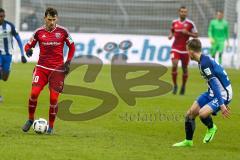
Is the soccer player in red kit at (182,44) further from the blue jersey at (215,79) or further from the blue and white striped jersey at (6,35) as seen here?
the blue jersey at (215,79)

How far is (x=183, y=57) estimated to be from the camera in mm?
22219

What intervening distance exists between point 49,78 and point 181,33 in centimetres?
956

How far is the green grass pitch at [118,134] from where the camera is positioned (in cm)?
1079

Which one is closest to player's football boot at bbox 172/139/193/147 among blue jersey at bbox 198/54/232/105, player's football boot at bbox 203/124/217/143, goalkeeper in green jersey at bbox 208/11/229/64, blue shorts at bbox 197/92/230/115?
player's football boot at bbox 203/124/217/143

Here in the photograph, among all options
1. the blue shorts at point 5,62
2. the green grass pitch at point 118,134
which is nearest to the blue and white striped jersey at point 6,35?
the blue shorts at point 5,62

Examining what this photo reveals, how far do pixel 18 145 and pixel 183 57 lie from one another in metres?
11.5

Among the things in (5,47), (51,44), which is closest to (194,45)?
(51,44)

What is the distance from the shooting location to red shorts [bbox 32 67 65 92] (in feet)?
43.6

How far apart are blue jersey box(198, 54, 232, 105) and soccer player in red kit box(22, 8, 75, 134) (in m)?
2.73

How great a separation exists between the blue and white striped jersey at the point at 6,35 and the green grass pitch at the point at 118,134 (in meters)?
1.29

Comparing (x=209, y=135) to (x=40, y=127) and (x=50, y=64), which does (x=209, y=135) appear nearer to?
(x=40, y=127)

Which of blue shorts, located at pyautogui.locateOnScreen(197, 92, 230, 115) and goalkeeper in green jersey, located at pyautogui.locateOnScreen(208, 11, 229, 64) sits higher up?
blue shorts, located at pyautogui.locateOnScreen(197, 92, 230, 115)

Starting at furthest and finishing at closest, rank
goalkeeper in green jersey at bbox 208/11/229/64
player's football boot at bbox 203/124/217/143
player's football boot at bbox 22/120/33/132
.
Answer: goalkeeper in green jersey at bbox 208/11/229/64 → player's football boot at bbox 22/120/33/132 → player's football boot at bbox 203/124/217/143

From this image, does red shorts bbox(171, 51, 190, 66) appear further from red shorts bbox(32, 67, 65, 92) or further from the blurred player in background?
red shorts bbox(32, 67, 65, 92)
